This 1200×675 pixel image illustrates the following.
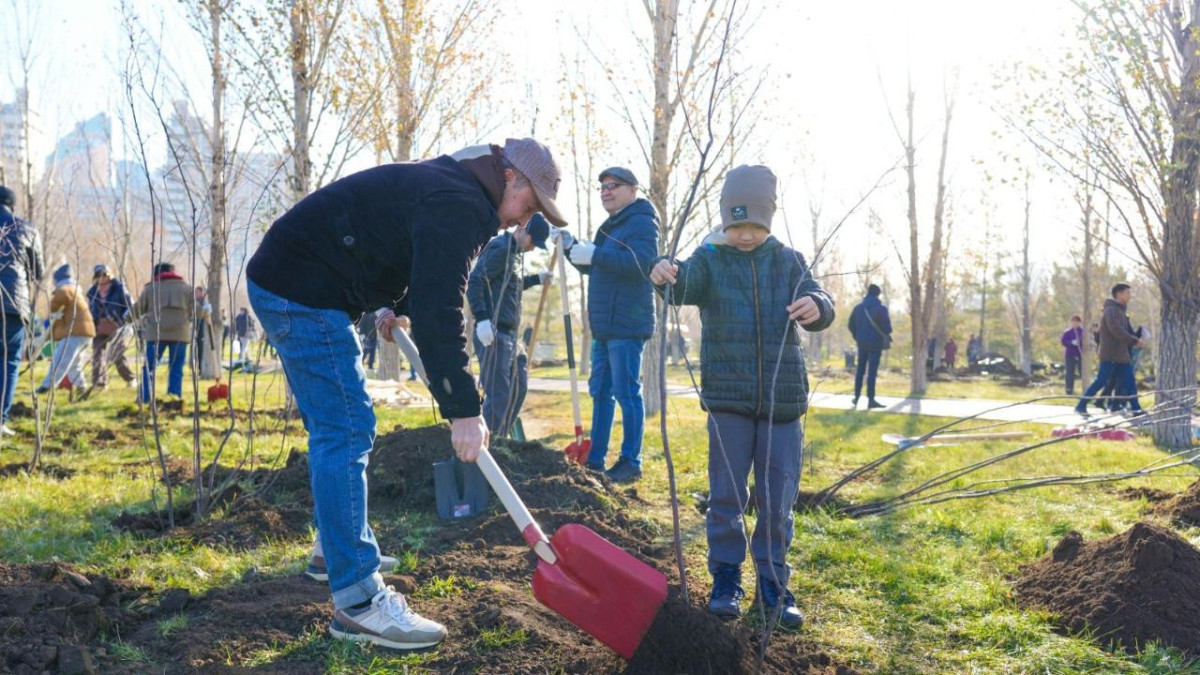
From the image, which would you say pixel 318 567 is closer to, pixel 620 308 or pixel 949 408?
pixel 620 308

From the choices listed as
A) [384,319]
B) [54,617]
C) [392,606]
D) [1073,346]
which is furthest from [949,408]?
[54,617]

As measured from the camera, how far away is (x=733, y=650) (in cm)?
250

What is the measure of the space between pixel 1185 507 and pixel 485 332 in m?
4.28

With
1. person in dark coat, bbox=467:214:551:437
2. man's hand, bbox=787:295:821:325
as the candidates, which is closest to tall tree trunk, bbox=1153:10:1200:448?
person in dark coat, bbox=467:214:551:437

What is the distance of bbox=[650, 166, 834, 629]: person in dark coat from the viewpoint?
125 inches

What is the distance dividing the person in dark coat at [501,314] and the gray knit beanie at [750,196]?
2565mm

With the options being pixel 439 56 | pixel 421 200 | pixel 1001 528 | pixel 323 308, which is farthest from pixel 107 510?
pixel 439 56

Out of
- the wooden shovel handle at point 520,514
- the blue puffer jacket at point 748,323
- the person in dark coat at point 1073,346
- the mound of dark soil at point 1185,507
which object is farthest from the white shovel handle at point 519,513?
the person in dark coat at point 1073,346

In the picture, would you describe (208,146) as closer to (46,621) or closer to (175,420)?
(175,420)

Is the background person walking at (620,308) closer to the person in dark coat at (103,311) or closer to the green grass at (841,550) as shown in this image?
the green grass at (841,550)

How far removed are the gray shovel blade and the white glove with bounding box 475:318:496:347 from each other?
1.24 metres

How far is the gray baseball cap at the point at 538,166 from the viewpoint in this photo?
9.04 ft

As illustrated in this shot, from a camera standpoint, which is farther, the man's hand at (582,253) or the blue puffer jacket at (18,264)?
the blue puffer jacket at (18,264)

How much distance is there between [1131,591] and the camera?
3131 millimetres
